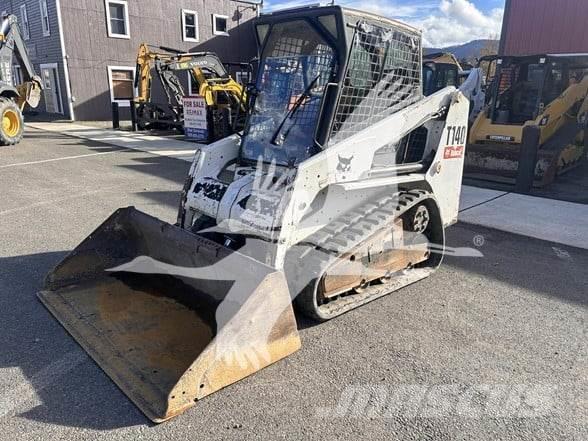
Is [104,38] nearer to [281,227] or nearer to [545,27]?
[545,27]

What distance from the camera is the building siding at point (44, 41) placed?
1841cm

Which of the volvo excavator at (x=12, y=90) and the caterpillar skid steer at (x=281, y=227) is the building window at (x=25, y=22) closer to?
the volvo excavator at (x=12, y=90)

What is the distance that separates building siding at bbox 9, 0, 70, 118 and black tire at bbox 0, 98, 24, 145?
703 cm

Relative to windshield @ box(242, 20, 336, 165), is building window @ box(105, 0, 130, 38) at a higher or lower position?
higher

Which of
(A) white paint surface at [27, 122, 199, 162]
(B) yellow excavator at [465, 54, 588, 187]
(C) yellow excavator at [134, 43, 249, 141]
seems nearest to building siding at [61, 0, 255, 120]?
(A) white paint surface at [27, 122, 199, 162]

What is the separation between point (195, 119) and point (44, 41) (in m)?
10.7

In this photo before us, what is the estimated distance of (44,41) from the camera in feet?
64.1

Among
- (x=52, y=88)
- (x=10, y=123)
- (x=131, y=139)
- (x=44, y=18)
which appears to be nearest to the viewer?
(x=10, y=123)

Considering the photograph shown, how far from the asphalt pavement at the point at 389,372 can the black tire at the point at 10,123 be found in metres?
9.17

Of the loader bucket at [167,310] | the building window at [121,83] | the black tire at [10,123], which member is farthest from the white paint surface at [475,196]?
the building window at [121,83]

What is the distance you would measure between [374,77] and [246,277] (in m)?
2.15

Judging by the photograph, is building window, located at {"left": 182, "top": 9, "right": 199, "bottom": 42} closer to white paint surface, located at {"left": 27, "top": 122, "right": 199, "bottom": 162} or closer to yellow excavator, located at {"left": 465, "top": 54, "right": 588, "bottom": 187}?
white paint surface, located at {"left": 27, "top": 122, "right": 199, "bottom": 162}

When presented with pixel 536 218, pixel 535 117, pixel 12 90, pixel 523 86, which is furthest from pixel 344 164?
pixel 12 90

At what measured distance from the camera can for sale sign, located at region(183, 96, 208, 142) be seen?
44.0ft
